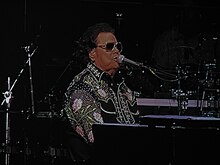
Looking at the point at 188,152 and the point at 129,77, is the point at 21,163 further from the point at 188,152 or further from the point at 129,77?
the point at 188,152

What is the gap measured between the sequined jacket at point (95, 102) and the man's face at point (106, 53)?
1.2 inches

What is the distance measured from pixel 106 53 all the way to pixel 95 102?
0.98 ft

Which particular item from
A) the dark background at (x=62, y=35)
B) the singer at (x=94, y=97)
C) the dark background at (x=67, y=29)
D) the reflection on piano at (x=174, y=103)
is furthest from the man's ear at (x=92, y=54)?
the reflection on piano at (x=174, y=103)

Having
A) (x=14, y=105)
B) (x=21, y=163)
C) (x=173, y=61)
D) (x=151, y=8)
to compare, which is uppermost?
(x=151, y=8)

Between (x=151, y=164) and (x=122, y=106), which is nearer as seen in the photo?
(x=151, y=164)

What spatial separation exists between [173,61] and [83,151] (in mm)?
4864

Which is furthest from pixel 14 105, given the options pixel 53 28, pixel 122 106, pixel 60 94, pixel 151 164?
pixel 151 164

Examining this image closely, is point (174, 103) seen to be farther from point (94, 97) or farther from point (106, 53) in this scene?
point (94, 97)

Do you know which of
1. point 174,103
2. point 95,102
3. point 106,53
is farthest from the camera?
point 174,103

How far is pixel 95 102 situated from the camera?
2.37 m

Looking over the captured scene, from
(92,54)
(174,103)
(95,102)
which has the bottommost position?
(174,103)

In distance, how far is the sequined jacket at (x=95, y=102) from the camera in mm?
2316

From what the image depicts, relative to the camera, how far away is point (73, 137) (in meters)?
2.32

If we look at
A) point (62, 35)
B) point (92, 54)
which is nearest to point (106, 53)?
point (92, 54)
